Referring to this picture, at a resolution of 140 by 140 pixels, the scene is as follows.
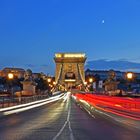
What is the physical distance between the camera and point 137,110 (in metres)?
41.1

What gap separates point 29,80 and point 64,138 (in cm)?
7941

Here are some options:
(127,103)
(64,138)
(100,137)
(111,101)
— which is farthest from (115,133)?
(111,101)

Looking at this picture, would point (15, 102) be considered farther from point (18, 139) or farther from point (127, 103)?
point (18, 139)

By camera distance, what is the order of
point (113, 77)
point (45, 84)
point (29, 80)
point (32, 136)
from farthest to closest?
point (45, 84) → point (113, 77) → point (29, 80) → point (32, 136)

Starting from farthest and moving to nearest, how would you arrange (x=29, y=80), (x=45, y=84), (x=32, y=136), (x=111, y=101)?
(x=45, y=84)
(x=29, y=80)
(x=111, y=101)
(x=32, y=136)

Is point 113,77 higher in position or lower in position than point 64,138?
higher

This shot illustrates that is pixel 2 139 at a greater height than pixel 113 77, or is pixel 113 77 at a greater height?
pixel 113 77

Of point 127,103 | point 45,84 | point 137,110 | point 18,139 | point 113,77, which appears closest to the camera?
point 18,139

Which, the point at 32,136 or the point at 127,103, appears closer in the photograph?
the point at 32,136

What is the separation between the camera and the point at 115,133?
21422 mm

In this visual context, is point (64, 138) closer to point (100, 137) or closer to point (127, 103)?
point (100, 137)

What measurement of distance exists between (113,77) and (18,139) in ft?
304

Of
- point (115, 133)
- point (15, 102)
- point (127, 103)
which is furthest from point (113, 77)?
point (115, 133)

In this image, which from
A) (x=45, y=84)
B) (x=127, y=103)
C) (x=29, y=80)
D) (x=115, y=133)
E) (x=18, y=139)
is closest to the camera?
(x=18, y=139)
